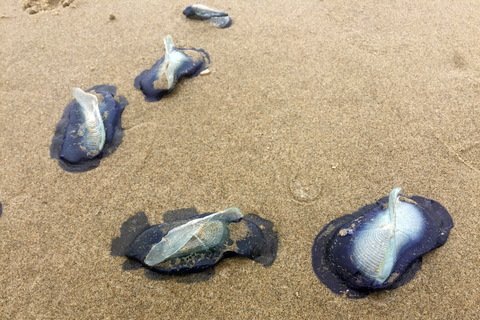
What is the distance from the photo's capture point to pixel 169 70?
8.66ft

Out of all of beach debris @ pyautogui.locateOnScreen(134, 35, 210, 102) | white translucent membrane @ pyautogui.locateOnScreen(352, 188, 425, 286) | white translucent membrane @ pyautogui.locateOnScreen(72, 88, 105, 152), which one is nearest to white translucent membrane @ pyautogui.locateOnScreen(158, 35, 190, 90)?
beach debris @ pyautogui.locateOnScreen(134, 35, 210, 102)

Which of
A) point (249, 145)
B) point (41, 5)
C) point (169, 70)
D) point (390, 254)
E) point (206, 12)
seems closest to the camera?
point (390, 254)

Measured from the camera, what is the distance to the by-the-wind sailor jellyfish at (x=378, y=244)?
1.64m

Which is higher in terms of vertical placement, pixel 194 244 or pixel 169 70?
pixel 169 70

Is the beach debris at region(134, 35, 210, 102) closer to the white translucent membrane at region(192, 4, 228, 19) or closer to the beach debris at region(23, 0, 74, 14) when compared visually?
the white translucent membrane at region(192, 4, 228, 19)

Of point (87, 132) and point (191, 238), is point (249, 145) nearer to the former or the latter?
point (191, 238)

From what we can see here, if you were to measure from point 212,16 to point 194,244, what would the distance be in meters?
2.44

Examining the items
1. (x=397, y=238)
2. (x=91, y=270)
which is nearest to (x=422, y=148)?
(x=397, y=238)

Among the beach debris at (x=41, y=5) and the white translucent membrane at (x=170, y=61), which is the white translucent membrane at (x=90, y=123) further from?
the beach debris at (x=41, y=5)

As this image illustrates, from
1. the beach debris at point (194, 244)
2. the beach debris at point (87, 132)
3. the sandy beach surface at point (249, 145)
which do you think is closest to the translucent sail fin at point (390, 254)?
the sandy beach surface at point (249, 145)

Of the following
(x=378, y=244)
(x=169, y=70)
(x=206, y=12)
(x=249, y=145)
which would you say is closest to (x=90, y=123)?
(x=169, y=70)

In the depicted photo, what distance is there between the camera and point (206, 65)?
9.34ft

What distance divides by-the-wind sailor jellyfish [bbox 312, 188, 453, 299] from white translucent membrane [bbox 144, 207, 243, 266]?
561mm

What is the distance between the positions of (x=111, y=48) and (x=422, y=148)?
2.80m
